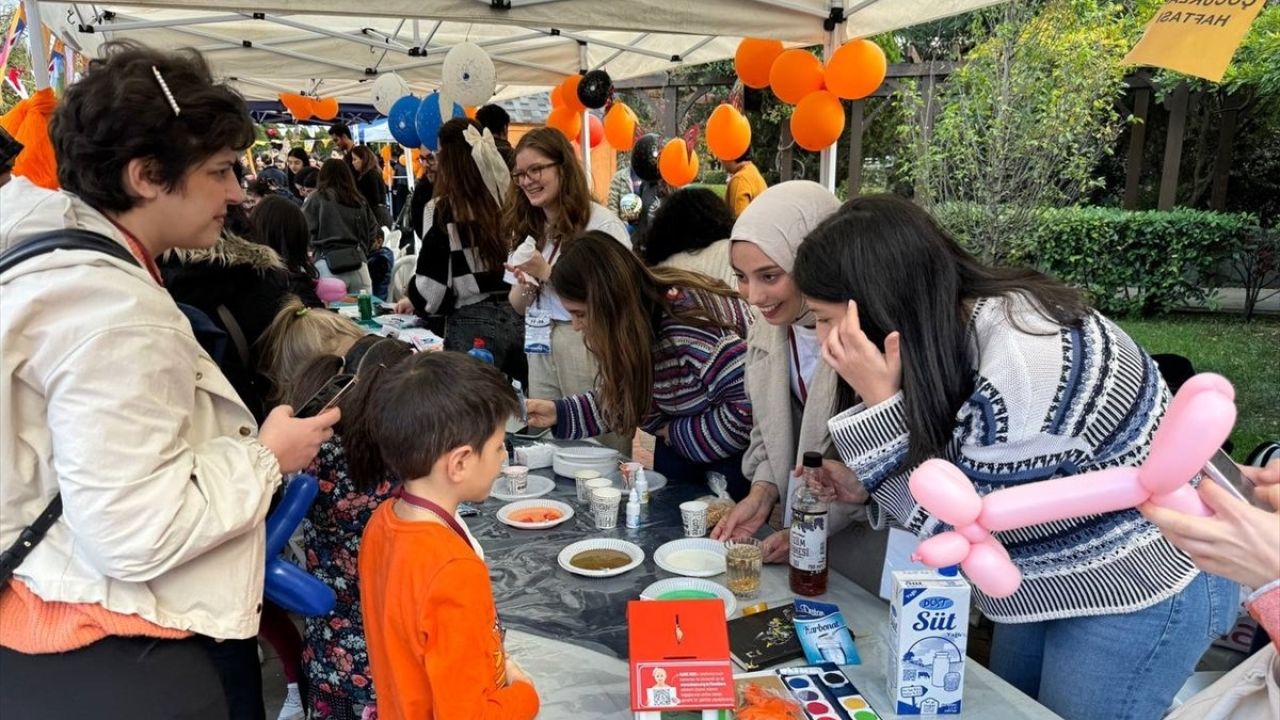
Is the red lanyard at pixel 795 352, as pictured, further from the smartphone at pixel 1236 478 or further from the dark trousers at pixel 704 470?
the smartphone at pixel 1236 478

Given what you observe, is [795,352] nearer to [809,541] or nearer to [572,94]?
[809,541]

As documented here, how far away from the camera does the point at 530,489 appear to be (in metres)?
2.45

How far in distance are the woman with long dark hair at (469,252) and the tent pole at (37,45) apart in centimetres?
187

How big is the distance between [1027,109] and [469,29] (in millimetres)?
5165

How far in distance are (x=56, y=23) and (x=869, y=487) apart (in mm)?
5321

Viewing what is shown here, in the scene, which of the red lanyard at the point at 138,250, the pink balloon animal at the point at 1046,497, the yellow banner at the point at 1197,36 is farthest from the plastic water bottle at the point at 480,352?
the yellow banner at the point at 1197,36

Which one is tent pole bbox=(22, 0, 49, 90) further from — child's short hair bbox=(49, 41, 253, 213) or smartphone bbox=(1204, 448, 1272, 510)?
smartphone bbox=(1204, 448, 1272, 510)

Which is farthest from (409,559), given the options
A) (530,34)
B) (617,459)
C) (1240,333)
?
(1240,333)

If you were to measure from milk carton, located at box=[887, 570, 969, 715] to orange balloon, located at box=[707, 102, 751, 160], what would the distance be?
535cm

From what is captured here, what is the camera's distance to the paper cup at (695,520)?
204 cm

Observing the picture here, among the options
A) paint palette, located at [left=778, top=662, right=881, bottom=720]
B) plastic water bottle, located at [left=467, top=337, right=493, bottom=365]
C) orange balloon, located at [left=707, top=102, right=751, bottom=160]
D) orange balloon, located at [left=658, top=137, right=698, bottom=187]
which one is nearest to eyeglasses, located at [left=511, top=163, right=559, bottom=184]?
plastic water bottle, located at [left=467, top=337, right=493, bottom=365]

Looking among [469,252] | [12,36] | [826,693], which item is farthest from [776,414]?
[12,36]

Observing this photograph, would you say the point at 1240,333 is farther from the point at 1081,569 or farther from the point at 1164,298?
the point at 1081,569

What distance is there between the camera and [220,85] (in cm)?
128
